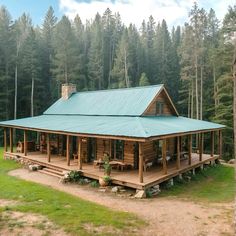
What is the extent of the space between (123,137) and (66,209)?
168 inches

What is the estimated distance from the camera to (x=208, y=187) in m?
13.8

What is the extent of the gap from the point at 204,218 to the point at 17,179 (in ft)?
31.0

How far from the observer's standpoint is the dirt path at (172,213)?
25.3ft

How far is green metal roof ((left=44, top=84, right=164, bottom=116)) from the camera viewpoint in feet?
56.1

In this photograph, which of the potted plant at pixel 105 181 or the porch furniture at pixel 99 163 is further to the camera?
the porch furniture at pixel 99 163

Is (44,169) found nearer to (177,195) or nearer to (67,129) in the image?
(67,129)

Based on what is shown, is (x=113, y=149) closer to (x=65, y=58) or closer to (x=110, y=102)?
(x=110, y=102)

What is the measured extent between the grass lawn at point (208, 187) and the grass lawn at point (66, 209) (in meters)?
3.90

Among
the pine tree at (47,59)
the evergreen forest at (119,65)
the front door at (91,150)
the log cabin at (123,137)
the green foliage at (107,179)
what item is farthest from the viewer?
the pine tree at (47,59)

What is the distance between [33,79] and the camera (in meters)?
32.5

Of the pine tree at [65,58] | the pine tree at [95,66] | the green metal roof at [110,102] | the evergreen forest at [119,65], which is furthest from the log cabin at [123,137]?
the pine tree at [95,66]

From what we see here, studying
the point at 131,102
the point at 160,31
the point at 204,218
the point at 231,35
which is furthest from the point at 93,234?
the point at 160,31

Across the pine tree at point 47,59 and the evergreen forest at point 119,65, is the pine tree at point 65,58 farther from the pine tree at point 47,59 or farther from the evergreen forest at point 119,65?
the pine tree at point 47,59

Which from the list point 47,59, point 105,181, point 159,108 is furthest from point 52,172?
point 47,59
